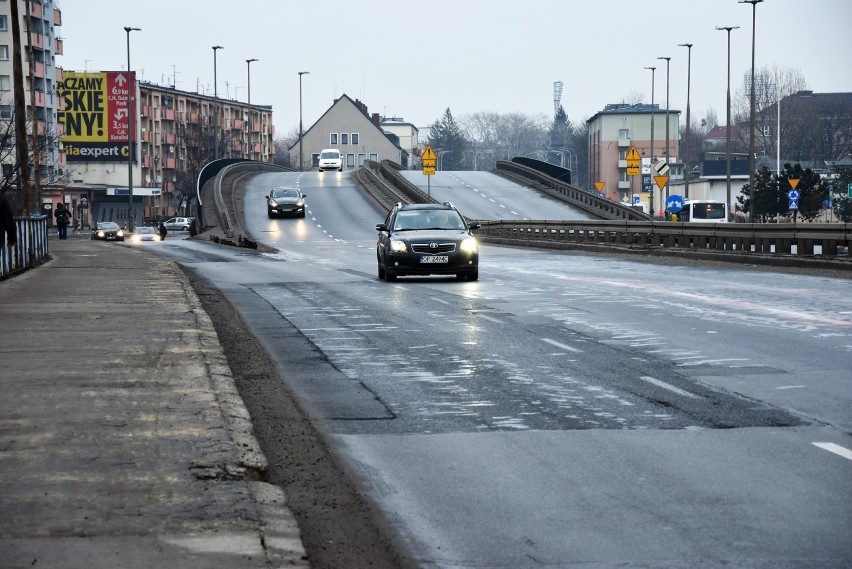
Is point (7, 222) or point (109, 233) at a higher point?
point (7, 222)

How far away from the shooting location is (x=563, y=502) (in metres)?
6.73

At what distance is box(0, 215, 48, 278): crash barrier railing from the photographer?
26109 millimetres

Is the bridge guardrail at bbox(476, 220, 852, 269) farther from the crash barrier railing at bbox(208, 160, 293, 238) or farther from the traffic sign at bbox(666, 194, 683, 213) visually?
the crash barrier railing at bbox(208, 160, 293, 238)

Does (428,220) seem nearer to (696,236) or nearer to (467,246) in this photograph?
(467,246)

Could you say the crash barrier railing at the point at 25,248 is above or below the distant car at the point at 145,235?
above

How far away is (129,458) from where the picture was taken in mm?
7230

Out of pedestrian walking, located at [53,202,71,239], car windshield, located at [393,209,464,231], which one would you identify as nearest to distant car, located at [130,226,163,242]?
pedestrian walking, located at [53,202,71,239]

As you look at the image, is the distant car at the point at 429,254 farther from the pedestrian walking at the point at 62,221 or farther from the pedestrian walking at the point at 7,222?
the pedestrian walking at the point at 62,221

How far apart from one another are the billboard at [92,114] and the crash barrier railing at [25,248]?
9118 cm

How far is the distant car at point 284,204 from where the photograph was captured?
70.5m

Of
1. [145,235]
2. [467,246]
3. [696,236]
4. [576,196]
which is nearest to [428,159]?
[576,196]

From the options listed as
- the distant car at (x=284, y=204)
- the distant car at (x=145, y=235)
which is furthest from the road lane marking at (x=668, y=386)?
the distant car at (x=145, y=235)

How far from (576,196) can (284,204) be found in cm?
1830

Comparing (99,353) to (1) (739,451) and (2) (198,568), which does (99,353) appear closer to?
(1) (739,451)
